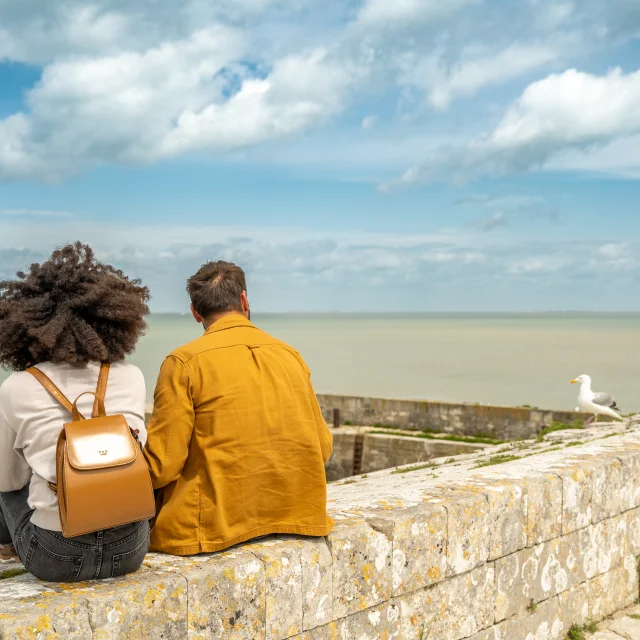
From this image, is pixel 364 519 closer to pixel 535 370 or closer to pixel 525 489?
pixel 525 489

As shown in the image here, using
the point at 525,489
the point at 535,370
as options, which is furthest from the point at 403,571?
the point at 535,370

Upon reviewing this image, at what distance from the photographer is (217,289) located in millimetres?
3686

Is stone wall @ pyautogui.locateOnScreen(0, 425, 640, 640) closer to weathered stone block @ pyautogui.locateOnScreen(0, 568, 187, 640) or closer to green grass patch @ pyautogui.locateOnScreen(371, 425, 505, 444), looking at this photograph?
weathered stone block @ pyautogui.locateOnScreen(0, 568, 187, 640)

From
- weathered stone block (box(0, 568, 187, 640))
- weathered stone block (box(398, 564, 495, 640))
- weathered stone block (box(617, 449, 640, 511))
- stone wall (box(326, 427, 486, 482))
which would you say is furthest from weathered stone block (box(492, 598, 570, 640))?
stone wall (box(326, 427, 486, 482))

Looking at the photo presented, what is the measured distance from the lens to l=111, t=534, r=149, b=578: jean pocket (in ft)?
10.2

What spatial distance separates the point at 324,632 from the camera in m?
3.76

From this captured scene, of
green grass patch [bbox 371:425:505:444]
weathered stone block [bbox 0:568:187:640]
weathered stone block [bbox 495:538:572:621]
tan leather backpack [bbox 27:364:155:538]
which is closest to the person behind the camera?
weathered stone block [bbox 0:568:187:640]

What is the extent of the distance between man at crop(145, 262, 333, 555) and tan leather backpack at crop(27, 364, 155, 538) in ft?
1.31

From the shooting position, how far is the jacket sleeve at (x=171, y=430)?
133 inches

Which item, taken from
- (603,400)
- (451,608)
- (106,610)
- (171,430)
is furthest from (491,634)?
(603,400)

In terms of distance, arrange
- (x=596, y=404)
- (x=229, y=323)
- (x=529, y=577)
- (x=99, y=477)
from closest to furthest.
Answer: (x=99, y=477) → (x=229, y=323) → (x=529, y=577) → (x=596, y=404)

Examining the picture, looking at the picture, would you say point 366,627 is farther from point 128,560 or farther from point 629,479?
point 629,479

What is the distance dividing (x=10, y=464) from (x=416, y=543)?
2.07 metres

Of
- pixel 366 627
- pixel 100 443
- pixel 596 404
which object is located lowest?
pixel 596 404
